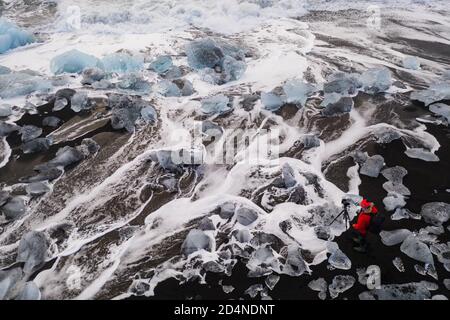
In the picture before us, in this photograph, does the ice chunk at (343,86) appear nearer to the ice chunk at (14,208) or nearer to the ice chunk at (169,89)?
the ice chunk at (169,89)

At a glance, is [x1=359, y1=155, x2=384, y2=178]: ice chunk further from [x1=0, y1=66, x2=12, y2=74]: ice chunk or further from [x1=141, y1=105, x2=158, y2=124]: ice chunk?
[x1=0, y1=66, x2=12, y2=74]: ice chunk

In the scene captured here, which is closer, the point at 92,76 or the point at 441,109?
the point at 441,109

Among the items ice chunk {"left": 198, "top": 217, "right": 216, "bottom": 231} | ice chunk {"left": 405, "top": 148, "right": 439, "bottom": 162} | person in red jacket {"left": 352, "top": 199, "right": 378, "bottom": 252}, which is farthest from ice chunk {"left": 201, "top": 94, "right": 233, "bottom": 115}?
person in red jacket {"left": 352, "top": 199, "right": 378, "bottom": 252}

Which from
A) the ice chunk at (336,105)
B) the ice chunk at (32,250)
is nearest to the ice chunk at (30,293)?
the ice chunk at (32,250)

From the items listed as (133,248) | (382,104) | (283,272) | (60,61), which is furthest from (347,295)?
(60,61)

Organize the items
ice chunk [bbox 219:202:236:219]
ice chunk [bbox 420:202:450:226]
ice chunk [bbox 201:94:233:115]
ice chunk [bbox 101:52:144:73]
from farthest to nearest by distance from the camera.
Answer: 1. ice chunk [bbox 101:52:144:73]
2. ice chunk [bbox 201:94:233:115]
3. ice chunk [bbox 219:202:236:219]
4. ice chunk [bbox 420:202:450:226]

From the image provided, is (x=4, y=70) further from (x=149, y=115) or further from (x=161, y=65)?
(x=149, y=115)

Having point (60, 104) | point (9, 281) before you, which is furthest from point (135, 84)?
point (9, 281)
